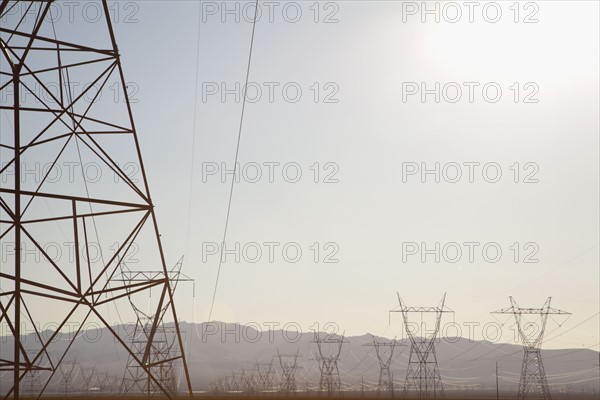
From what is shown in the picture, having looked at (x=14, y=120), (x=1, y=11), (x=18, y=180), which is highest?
(x=1, y=11)

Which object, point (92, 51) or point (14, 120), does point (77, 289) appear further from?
point (92, 51)

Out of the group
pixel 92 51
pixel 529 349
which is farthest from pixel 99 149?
pixel 529 349

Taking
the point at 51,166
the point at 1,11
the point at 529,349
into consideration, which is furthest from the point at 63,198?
the point at 529,349

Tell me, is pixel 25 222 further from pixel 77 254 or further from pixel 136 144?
pixel 136 144

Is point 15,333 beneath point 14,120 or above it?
beneath

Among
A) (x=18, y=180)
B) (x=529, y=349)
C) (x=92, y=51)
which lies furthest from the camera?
(x=529, y=349)

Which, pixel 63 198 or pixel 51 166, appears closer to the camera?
pixel 63 198

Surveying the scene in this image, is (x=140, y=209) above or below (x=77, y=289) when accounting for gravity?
above

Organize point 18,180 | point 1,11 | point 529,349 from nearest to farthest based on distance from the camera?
point 1,11
point 18,180
point 529,349

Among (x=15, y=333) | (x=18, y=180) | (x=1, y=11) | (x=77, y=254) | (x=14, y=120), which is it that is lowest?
(x=15, y=333)
